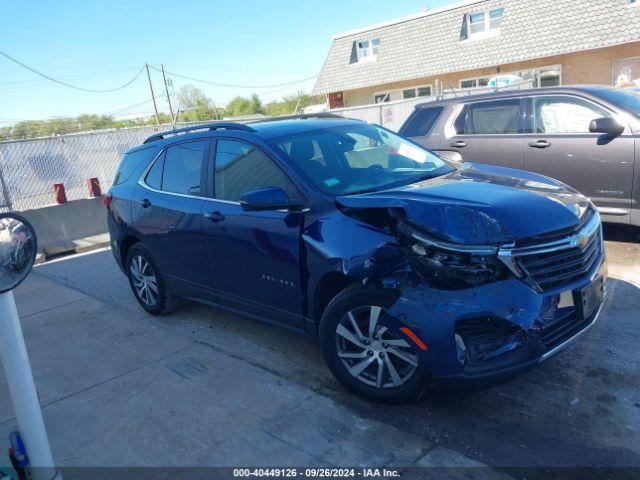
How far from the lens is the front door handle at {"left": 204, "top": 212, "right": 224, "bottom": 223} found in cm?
432

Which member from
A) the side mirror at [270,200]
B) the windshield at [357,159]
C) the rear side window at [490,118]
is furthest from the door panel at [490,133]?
the side mirror at [270,200]

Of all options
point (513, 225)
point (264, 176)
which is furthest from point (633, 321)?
point (264, 176)

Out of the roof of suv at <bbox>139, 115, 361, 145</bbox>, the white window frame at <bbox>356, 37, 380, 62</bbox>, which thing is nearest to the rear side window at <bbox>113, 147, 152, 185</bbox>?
the roof of suv at <bbox>139, 115, 361, 145</bbox>

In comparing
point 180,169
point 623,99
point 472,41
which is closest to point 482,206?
point 180,169

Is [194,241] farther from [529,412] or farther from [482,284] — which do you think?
[529,412]

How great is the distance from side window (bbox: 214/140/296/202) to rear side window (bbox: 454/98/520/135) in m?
3.94

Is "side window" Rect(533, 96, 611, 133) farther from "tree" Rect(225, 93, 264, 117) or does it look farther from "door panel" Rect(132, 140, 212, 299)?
"tree" Rect(225, 93, 264, 117)

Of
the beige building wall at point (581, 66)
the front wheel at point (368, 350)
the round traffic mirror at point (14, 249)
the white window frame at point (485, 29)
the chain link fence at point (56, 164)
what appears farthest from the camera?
the white window frame at point (485, 29)

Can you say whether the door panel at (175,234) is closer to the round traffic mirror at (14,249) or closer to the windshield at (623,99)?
the round traffic mirror at (14,249)

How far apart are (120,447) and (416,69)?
24.4m

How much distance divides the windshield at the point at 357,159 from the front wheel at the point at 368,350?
2.73ft

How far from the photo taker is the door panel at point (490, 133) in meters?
6.78

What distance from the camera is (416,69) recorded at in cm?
2527

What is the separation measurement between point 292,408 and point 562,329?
5.64 ft
